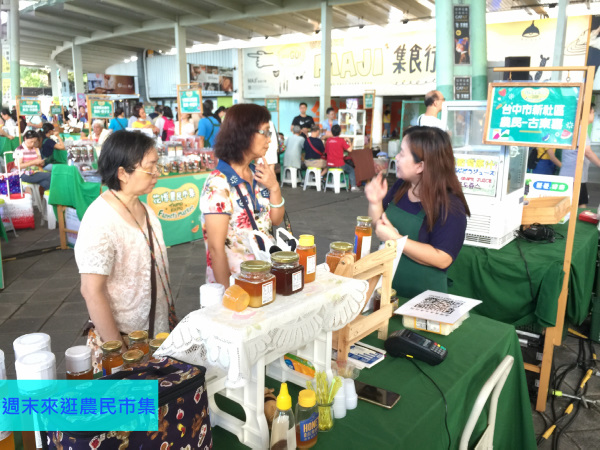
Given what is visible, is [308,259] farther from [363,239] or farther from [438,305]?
[438,305]

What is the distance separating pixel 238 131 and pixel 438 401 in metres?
1.35

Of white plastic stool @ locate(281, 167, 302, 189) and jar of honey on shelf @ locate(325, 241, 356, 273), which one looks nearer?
jar of honey on shelf @ locate(325, 241, 356, 273)

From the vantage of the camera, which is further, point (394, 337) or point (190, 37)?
point (190, 37)

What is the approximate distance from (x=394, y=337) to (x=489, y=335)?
0.44m

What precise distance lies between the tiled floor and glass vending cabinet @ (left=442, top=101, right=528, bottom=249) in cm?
103

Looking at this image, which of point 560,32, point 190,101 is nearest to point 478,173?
point 190,101

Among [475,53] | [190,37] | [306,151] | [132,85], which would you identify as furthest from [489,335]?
[132,85]

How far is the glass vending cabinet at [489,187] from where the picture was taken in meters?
2.62

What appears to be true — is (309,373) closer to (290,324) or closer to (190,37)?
(290,324)

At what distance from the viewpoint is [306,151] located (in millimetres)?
9680

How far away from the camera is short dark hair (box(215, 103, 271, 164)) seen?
6.77 feet

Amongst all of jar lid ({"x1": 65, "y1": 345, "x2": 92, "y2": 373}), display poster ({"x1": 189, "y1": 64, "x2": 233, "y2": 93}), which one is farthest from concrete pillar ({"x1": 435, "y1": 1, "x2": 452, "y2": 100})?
display poster ({"x1": 189, "y1": 64, "x2": 233, "y2": 93})

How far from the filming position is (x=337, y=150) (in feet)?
30.3

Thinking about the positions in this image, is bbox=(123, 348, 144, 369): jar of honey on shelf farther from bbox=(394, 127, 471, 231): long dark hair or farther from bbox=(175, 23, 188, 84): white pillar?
bbox=(175, 23, 188, 84): white pillar
